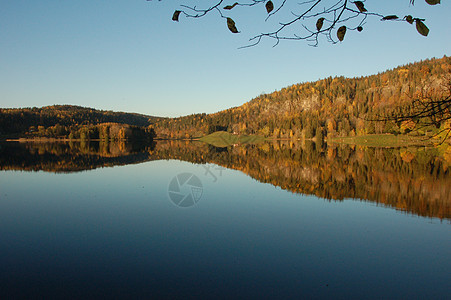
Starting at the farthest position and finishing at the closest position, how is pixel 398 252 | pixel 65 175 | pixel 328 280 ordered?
1. pixel 65 175
2. pixel 398 252
3. pixel 328 280

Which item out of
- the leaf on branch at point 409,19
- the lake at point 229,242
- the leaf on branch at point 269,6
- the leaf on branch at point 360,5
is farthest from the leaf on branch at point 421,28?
the lake at point 229,242

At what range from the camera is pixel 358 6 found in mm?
3453

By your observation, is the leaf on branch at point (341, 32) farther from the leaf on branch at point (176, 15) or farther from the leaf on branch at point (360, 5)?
the leaf on branch at point (176, 15)

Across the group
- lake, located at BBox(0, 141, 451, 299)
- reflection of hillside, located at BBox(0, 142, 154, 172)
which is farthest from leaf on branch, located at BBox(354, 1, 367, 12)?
reflection of hillside, located at BBox(0, 142, 154, 172)

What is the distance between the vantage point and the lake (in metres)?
8.37

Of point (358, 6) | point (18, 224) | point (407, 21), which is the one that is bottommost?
point (18, 224)

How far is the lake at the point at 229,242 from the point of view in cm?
837

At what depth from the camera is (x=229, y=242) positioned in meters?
11.7

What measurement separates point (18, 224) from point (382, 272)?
55.3 ft

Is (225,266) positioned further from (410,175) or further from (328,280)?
(410,175)

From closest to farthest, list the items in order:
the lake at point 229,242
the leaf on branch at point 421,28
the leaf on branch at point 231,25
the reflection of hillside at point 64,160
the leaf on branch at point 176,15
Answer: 1. the leaf on branch at point 421,28
2. the leaf on branch at point 231,25
3. the leaf on branch at point 176,15
4. the lake at point 229,242
5. the reflection of hillside at point 64,160

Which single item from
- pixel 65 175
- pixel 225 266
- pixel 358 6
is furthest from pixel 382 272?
pixel 65 175

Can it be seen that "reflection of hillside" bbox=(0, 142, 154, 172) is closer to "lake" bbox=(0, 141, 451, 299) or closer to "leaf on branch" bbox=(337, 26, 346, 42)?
"lake" bbox=(0, 141, 451, 299)

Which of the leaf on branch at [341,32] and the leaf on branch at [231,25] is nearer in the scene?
the leaf on branch at [231,25]
